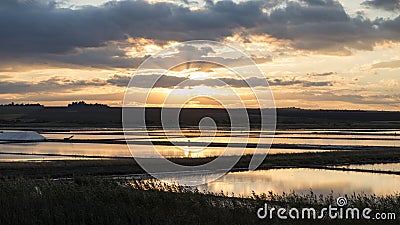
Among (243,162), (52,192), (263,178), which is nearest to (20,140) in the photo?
(243,162)

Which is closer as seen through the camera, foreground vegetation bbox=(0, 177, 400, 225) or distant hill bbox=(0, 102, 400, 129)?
foreground vegetation bbox=(0, 177, 400, 225)

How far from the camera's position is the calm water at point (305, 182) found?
67.0 feet

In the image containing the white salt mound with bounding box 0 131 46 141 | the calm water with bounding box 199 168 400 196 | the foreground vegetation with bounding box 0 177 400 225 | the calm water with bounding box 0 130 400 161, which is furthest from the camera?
the white salt mound with bounding box 0 131 46 141

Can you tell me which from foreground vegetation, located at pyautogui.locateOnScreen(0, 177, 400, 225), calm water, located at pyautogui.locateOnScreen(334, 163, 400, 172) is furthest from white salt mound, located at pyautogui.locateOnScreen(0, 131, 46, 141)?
foreground vegetation, located at pyautogui.locateOnScreen(0, 177, 400, 225)

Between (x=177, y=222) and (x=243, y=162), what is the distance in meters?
24.2

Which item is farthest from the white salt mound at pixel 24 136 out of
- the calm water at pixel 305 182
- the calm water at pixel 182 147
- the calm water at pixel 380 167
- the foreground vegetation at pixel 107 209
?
the foreground vegetation at pixel 107 209

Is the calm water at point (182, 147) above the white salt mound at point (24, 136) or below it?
below

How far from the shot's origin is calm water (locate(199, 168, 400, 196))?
20.4 meters

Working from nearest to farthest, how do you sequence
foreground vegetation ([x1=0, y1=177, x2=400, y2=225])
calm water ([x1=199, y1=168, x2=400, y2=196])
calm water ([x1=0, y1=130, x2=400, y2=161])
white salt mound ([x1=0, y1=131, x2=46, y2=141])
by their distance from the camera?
1. foreground vegetation ([x1=0, y1=177, x2=400, y2=225])
2. calm water ([x1=199, y1=168, x2=400, y2=196])
3. calm water ([x1=0, y1=130, x2=400, y2=161])
4. white salt mound ([x1=0, y1=131, x2=46, y2=141])

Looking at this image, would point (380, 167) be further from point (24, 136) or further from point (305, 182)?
point (24, 136)

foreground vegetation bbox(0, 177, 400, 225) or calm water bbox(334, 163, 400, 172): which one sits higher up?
foreground vegetation bbox(0, 177, 400, 225)

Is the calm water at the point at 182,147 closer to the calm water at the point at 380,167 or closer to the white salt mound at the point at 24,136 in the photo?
the white salt mound at the point at 24,136

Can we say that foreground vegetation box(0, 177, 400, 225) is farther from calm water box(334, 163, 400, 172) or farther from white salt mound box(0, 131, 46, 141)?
white salt mound box(0, 131, 46, 141)

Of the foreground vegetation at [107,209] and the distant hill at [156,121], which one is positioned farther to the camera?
the distant hill at [156,121]
